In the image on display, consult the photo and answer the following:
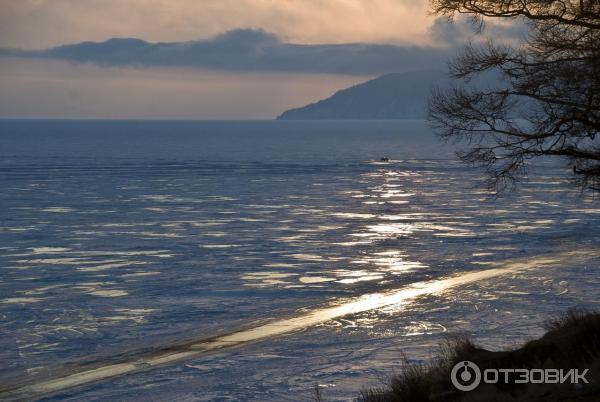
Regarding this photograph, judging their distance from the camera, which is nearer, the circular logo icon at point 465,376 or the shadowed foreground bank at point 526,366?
the shadowed foreground bank at point 526,366

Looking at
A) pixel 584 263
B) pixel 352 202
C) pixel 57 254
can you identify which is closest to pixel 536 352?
pixel 584 263

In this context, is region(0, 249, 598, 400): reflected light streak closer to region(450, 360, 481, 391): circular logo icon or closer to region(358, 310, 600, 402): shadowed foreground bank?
region(358, 310, 600, 402): shadowed foreground bank

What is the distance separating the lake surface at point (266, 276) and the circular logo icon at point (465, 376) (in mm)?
3290

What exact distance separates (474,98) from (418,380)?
4.94 meters

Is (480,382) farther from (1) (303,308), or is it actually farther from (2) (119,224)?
(2) (119,224)

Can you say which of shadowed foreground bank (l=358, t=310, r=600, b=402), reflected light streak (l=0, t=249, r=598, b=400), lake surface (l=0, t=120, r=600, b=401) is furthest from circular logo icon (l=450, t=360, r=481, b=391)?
reflected light streak (l=0, t=249, r=598, b=400)

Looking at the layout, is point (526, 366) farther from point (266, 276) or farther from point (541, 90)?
point (266, 276)

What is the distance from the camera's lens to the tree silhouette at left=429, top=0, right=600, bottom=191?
13367 millimetres

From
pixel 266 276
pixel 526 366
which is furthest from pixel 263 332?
pixel 526 366

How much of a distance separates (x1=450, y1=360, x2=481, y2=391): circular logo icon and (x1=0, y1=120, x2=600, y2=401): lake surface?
3.29 meters

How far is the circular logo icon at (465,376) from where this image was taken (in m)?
11.6

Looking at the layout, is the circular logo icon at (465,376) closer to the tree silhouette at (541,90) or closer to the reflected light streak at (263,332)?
the tree silhouette at (541,90)

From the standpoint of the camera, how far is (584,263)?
28000 mm

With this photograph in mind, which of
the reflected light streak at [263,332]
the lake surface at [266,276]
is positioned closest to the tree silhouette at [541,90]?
the lake surface at [266,276]
